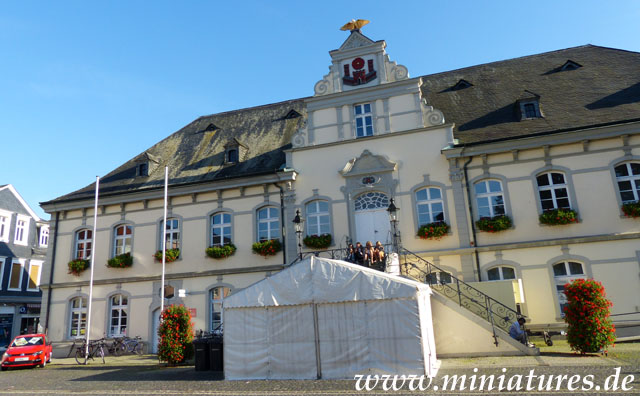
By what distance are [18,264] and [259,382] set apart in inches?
1094

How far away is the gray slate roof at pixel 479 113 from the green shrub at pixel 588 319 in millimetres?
6530

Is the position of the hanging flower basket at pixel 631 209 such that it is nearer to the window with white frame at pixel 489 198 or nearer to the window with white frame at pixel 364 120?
→ the window with white frame at pixel 489 198

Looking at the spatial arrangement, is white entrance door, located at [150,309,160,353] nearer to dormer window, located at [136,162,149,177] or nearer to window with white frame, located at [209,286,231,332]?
window with white frame, located at [209,286,231,332]

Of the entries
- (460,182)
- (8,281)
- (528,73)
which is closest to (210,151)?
(460,182)

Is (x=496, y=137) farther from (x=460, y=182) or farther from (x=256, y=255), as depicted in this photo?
(x=256, y=255)

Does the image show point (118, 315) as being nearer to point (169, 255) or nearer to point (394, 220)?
point (169, 255)

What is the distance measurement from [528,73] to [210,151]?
1522 centimetres

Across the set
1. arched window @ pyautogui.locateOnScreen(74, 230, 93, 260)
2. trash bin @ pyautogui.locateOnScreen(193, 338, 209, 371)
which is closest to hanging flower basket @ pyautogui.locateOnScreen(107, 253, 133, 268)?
arched window @ pyautogui.locateOnScreen(74, 230, 93, 260)

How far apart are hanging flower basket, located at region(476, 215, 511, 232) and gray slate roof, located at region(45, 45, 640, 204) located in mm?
2987

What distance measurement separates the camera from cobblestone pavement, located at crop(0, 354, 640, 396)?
8.93 m

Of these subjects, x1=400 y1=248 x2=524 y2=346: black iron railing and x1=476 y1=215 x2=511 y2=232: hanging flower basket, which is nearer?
x1=400 y1=248 x2=524 y2=346: black iron railing

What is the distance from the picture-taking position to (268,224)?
18938 millimetres

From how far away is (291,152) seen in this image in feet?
62.2

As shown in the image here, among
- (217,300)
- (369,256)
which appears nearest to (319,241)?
(369,256)
